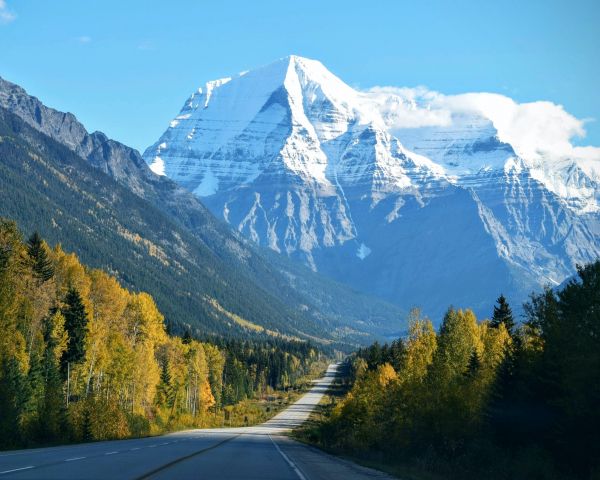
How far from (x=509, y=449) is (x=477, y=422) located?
7318 millimetres

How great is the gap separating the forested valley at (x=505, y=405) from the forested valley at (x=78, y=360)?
2234 centimetres

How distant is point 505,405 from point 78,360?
1843 inches

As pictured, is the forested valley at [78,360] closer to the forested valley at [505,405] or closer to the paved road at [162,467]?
the paved road at [162,467]

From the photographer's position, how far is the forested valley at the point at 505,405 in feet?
135

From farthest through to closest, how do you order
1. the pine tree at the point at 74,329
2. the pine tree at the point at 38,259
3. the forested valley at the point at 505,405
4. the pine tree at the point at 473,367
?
1. the pine tree at the point at 38,259
2. the pine tree at the point at 74,329
3. the pine tree at the point at 473,367
4. the forested valley at the point at 505,405

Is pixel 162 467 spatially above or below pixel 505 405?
below

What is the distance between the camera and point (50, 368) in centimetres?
7550

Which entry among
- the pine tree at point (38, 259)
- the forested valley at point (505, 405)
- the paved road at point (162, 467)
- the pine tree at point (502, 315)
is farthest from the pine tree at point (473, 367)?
the pine tree at point (38, 259)

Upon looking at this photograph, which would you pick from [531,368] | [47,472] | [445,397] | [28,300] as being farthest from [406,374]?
[47,472]

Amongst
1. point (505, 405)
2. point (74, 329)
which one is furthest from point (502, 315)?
point (505, 405)

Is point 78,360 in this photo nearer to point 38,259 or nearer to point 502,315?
point 38,259

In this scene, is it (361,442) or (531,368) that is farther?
(361,442)

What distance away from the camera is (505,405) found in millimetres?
51562

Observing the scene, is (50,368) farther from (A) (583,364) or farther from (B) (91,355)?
(A) (583,364)
